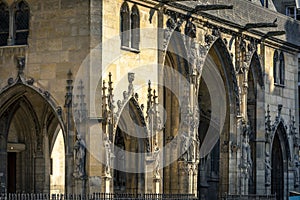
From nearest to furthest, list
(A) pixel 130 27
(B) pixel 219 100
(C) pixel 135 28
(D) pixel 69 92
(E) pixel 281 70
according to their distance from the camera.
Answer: (D) pixel 69 92 < (A) pixel 130 27 < (C) pixel 135 28 < (B) pixel 219 100 < (E) pixel 281 70

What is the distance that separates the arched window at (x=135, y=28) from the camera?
4825cm

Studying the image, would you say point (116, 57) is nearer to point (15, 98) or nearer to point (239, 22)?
point (15, 98)

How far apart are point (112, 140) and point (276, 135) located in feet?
63.1

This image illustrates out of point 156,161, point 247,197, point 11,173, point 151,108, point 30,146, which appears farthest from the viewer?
point 247,197

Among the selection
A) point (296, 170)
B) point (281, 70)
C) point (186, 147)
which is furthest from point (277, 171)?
point (186, 147)

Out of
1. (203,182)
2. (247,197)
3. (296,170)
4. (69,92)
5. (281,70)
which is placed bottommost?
(247,197)

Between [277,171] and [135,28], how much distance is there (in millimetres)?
18696

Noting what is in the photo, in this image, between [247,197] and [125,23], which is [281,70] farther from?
[125,23]

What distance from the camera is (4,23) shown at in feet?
156

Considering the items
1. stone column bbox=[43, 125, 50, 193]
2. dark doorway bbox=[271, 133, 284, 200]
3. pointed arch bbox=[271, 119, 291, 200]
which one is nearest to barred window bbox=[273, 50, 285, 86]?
pointed arch bbox=[271, 119, 291, 200]

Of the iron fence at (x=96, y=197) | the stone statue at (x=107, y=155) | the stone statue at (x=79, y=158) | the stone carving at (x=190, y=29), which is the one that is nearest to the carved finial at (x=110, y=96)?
the stone statue at (x=107, y=155)

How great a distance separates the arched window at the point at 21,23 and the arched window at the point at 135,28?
4232mm

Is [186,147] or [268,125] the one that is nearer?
[186,147]

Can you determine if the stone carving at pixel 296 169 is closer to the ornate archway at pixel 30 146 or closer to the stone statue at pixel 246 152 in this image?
the stone statue at pixel 246 152
